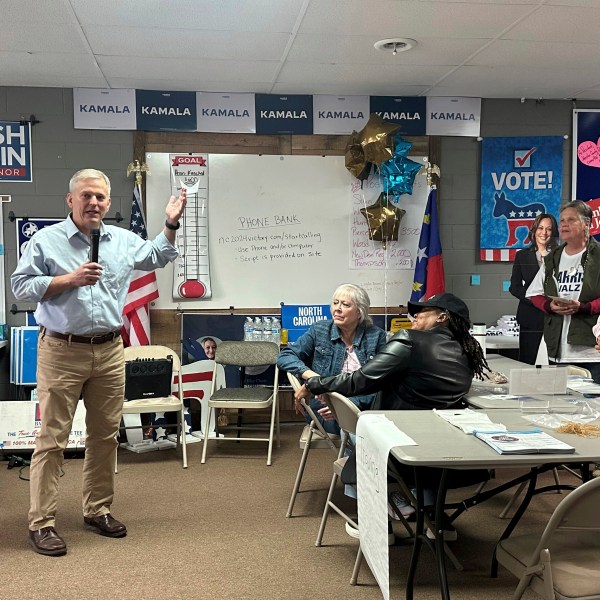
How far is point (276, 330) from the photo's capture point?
5754mm

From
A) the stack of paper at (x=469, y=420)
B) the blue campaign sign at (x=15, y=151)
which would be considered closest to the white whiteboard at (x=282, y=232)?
the blue campaign sign at (x=15, y=151)

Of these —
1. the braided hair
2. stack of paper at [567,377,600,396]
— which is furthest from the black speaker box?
stack of paper at [567,377,600,396]

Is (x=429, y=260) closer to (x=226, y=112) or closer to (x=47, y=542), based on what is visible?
(x=226, y=112)

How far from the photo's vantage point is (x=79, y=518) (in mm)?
3678

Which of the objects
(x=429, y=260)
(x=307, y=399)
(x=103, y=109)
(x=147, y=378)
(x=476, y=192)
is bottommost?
(x=147, y=378)

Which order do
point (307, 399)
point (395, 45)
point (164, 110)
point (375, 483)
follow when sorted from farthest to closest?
1. point (164, 110)
2. point (395, 45)
3. point (307, 399)
4. point (375, 483)

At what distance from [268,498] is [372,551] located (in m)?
1.59

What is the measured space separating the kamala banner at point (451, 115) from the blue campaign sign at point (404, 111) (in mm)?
62

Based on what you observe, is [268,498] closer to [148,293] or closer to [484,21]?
[148,293]

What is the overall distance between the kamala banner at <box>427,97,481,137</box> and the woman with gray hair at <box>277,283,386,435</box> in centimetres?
269

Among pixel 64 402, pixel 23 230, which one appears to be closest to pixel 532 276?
pixel 64 402

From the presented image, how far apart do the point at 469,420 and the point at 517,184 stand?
383cm

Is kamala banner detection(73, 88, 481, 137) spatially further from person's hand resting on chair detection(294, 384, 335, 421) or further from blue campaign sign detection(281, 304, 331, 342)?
person's hand resting on chair detection(294, 384, 335, 421)

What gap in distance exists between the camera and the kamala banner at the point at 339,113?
18.9ft
